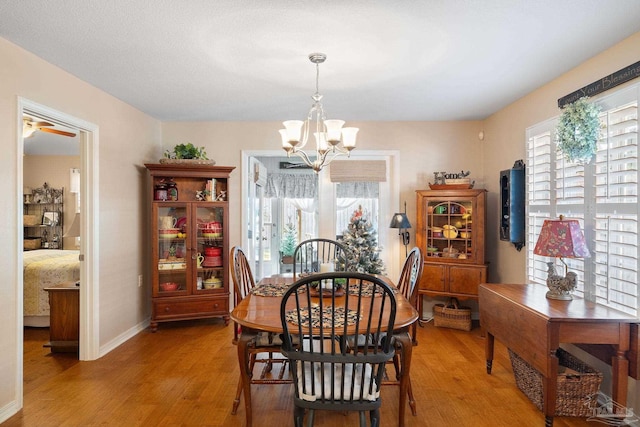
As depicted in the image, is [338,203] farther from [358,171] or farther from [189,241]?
[189,241]

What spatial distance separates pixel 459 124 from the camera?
195 inches

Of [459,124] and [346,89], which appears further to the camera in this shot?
[459,124]

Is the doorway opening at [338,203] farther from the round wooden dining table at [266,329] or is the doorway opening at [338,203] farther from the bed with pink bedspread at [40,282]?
the round wooden dining table at [266,329]

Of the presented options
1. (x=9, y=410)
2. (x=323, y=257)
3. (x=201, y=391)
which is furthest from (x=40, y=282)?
(x=323, y=257)

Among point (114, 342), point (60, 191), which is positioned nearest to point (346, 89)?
point (114, 342)

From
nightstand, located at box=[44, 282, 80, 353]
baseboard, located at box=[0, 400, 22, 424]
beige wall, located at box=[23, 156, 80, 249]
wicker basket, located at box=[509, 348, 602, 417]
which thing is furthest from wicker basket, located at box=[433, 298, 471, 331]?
beige wall, located at box=[23, 156, 80, 249]

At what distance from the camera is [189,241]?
4.59 meters

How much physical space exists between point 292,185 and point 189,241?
349 centimetres

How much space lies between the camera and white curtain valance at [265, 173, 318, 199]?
25.6 feet

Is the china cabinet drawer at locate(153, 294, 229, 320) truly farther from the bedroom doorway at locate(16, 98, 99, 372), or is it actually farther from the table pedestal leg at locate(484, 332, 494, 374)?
the table pedestal leg at locate(484, 332, 494, 374)

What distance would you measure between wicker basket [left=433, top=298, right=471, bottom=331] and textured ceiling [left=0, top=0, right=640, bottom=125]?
2.28 meters

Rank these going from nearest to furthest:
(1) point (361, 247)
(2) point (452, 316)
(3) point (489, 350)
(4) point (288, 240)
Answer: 1. (3) point (489, 350)
2. (1) point (361, 247)
3. (2) point (452, 316)
4. (4) point (288, 240)

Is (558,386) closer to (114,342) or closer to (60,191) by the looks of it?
(114,342)

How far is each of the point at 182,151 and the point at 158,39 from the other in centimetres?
213
